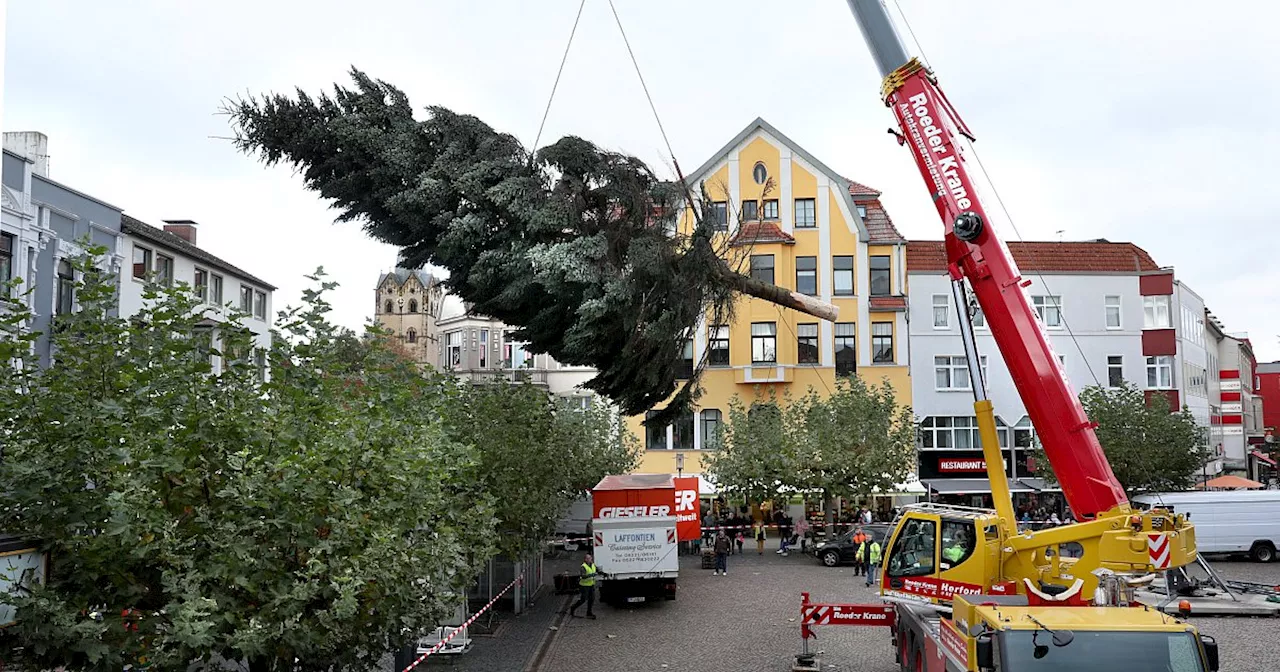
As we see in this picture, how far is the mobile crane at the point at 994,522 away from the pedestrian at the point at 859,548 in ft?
53.0

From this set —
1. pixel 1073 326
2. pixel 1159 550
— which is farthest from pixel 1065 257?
pixel 1159 550

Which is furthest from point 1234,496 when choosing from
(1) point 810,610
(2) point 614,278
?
(2) point 614,278

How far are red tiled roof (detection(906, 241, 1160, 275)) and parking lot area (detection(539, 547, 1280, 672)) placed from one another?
21764 millimetres

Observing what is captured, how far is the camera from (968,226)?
14.4 metres

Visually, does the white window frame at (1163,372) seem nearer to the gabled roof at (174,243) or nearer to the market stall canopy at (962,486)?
the market stall canopy at (962,486)

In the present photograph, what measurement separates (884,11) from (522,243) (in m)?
6.21

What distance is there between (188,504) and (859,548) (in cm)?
2655

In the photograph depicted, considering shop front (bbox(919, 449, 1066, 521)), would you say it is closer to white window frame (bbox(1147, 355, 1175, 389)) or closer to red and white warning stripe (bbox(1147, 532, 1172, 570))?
white window frame (bbox(1147, 355, 1175, 389))

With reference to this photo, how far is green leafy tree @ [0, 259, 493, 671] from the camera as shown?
7.64m

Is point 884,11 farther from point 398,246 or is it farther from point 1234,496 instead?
point 1234,496

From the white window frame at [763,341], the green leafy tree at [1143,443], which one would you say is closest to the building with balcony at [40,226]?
the white window frame at [763,341]

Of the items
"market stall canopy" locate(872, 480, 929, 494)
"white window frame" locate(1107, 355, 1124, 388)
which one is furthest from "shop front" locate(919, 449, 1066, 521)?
"white window frame" locate(1107, 355, 1124, 388)

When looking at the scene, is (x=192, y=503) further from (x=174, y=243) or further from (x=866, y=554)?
(x=174, y=243)

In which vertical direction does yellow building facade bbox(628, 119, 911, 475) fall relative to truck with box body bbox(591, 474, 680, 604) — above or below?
above
